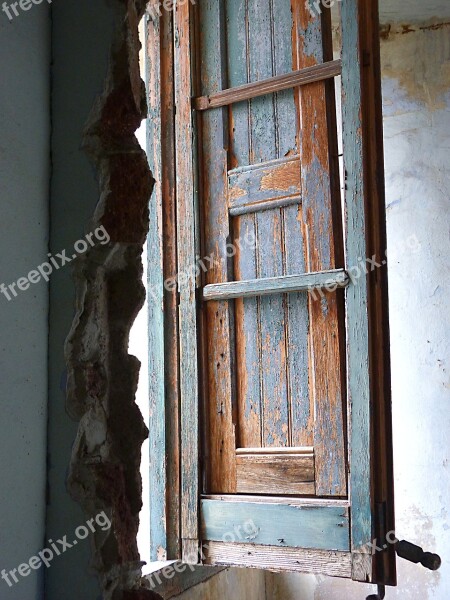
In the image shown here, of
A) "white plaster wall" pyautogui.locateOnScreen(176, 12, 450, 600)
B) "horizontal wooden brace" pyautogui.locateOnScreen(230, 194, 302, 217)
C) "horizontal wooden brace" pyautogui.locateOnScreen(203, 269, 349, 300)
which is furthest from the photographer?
"white plaster wall" pyautogui.locateOnScreen(176, 12, 450, 600)

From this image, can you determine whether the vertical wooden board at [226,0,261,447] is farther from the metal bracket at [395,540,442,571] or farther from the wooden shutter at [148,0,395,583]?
the metal bracket at [395,540,442,571]

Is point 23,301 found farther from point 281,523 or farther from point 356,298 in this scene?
point 281,523

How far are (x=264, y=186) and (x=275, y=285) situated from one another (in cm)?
37

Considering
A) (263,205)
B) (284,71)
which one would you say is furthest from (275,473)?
(284,71)

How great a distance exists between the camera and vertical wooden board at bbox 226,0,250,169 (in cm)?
273

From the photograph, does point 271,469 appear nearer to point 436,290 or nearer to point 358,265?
point 358,265

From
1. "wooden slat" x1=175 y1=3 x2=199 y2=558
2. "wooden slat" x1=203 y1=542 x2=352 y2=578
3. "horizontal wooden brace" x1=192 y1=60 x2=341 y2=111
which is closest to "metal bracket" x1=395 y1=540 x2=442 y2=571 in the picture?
"wooden slat" x1=203 y1=542 x2=352 y2=578

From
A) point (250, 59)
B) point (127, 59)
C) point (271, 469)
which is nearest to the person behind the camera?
point (127, 59)

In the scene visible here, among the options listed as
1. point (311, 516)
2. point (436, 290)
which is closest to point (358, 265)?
point (311, 516)

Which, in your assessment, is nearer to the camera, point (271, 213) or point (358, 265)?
point (358, 265)

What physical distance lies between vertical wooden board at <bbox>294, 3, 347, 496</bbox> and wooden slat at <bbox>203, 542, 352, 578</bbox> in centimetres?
20

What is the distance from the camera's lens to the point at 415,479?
3402 millimetres

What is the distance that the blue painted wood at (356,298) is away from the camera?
231cm

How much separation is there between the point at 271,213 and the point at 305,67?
52 centimetres
